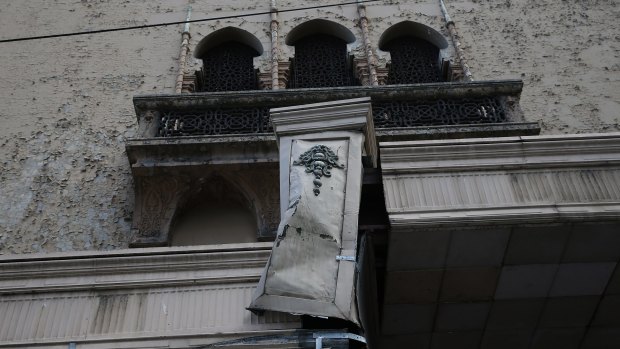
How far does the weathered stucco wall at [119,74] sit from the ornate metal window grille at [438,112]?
3.14 ft

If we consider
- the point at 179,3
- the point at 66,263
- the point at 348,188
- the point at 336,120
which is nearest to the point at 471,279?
the point at 348,188

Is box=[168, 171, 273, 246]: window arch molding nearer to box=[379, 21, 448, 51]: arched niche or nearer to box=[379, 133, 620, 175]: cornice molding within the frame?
box=[379, 133, 620, 175]: cornice molding

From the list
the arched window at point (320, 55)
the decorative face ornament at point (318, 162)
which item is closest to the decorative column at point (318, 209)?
the decorative face ornament at point (318, 162)

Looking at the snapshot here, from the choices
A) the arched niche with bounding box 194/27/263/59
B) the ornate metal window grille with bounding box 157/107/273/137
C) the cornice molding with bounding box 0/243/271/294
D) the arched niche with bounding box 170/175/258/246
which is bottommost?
the cornice molding with bounding box 0/243/271/294

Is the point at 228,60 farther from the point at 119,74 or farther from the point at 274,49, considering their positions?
the point at 119,74

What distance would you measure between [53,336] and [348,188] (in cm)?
224

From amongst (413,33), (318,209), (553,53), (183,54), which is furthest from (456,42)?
(318,209)

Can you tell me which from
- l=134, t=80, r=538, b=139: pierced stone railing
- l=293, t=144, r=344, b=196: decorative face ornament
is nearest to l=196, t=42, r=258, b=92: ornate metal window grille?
l=134, t=80, r=538, b=139: pierced stone railing

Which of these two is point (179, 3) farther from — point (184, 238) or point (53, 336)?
point (53, 336)

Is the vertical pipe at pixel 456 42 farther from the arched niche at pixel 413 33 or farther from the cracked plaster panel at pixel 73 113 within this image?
the cracked plaster panel at pixel 73 113

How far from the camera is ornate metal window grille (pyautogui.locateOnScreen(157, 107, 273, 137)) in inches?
321

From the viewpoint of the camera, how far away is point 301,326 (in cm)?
486

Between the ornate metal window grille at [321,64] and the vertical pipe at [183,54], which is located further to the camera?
the ornate metal window grille at [321,64]

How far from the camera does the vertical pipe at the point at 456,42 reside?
942 cm
